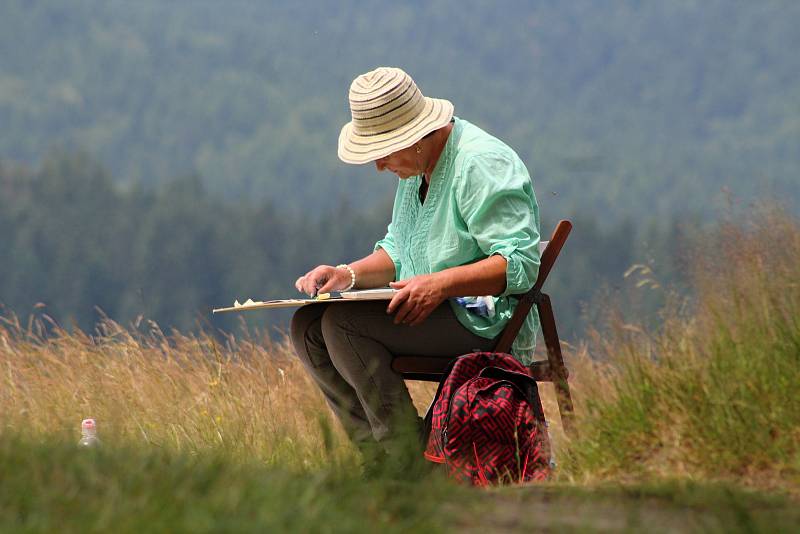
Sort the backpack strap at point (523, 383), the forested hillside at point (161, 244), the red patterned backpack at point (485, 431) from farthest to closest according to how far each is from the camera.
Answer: the forested hillside at point (161, 244)
the backpack strap at point (523, 383)
the red patterned backpack at point (485, 431)

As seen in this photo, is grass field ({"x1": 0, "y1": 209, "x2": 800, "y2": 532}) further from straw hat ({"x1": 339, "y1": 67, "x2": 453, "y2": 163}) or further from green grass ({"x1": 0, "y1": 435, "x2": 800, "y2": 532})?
straw hat ({"x1": 339, "y1": 67, "x2": 453, "y2": 163})

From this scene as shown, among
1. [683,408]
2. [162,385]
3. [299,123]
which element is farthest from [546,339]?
[299,123]

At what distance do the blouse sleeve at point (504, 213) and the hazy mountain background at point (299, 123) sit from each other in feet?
158

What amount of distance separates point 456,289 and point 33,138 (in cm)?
10850

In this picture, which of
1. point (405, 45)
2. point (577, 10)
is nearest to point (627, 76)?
point (577, 10)

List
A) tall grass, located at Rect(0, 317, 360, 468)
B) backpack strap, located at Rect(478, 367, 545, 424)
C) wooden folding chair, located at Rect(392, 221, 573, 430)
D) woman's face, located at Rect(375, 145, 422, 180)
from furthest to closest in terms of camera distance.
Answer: tall grass, located at Rect(0, 317, 360, 468), woman's face, located at Rect(375, 145, 422, 180), wooden folding chair, located at Rect(392, 221, 573, 430), backpack strap, located at Rect(478, 367, 545, 424)

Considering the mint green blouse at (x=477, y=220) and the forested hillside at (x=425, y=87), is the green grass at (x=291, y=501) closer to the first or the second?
the mint green blouse at (x=477, y=220)

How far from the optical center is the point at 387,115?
13.3 feet

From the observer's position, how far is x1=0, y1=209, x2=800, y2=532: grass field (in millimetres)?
2209

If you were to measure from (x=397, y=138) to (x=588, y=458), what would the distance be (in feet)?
4.25

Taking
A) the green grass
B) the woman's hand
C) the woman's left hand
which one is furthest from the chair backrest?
the green grass

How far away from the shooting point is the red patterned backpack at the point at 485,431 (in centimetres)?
361

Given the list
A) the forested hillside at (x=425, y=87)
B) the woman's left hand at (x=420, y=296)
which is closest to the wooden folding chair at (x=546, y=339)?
the woman's left hand at (x=420, y=296)

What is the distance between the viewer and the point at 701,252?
411 cm
